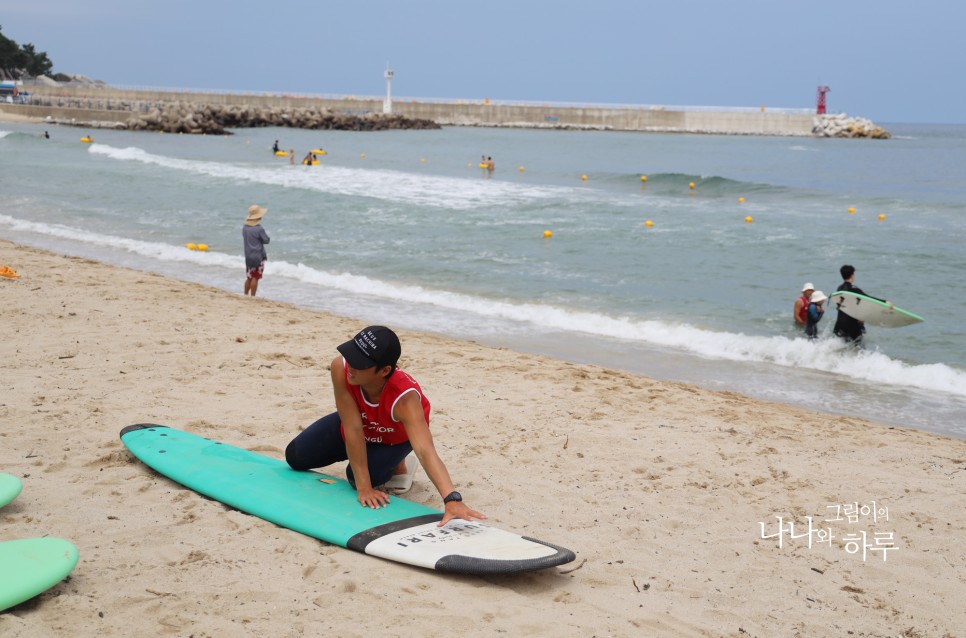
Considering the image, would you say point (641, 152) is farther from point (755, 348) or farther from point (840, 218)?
point (755, 348)

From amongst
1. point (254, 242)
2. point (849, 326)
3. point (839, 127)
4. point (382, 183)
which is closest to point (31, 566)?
point (254, 242)

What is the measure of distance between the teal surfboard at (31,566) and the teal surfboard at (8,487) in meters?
0.59

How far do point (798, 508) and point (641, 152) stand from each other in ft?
168

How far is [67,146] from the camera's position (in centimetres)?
4047

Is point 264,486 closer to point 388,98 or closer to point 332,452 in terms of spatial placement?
point 332,452

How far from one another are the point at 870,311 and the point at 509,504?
6760 mm

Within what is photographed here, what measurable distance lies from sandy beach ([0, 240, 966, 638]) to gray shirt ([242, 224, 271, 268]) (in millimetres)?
3030

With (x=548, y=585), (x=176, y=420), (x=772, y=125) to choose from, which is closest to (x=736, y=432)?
(x=548, y=585)

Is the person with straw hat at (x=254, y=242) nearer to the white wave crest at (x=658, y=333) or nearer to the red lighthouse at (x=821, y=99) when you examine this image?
the white wave crest at (x=658, y=333)

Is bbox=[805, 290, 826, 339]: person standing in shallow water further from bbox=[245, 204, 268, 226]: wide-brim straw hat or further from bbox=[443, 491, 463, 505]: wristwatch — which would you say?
bbox=[443, 491, 463, 505]: wristwatch

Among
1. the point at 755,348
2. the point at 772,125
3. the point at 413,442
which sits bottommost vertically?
the point at 755,348

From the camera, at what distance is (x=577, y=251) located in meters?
17.2

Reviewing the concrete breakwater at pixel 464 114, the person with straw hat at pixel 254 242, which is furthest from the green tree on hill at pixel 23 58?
the person with straw hat at pixel 254 242

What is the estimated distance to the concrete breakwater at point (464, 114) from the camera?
6969 centimetres
